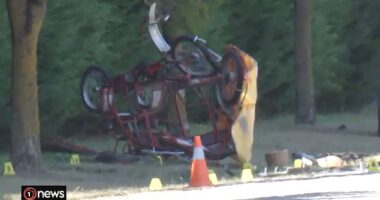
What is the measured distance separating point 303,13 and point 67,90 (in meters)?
8.56

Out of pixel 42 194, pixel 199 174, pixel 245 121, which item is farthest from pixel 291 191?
pixel 42 194

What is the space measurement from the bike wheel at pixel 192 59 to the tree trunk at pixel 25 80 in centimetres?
312

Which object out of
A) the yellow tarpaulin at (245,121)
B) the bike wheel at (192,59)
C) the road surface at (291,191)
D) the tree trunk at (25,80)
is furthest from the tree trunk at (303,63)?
the road surface at (291,191)

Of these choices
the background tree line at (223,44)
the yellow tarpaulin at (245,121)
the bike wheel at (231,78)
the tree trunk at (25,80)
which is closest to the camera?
the tree trunk at (25,80)

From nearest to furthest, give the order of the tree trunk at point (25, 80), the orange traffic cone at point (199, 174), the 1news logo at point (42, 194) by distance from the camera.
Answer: the 1news logo at point (42, 194) → the orange traffic cone at point (199, 174) → the tree trunk at point (25, 80)

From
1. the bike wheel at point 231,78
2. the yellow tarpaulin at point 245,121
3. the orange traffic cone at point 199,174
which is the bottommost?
the orange traffic cone at point 199,174

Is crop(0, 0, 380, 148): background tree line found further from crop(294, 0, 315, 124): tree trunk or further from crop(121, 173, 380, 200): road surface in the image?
crop(121, 173, 380, 200): road surface

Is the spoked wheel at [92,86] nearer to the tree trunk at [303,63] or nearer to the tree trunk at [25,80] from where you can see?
the tree trunk at [25,80]

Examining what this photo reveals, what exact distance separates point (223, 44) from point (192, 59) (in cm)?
846

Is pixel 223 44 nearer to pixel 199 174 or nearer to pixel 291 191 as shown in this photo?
pixel 199 174

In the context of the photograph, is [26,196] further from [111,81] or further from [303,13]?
[303,13]

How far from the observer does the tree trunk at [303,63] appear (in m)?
29.2

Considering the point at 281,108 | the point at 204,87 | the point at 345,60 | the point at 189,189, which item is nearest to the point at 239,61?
the point at 204,87

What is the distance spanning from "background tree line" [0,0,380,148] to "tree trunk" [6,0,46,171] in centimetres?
338
